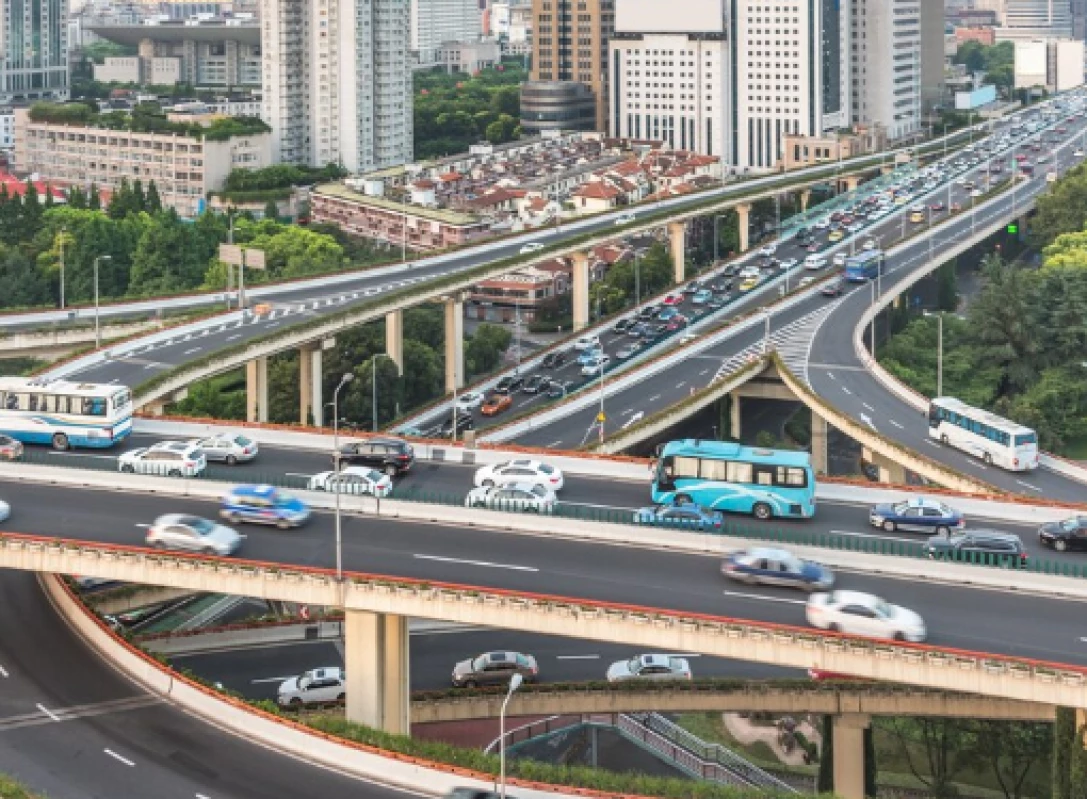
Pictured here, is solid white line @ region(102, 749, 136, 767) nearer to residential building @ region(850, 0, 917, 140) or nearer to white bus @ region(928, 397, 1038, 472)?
white bus @ region(928, 397, 1038, 472)

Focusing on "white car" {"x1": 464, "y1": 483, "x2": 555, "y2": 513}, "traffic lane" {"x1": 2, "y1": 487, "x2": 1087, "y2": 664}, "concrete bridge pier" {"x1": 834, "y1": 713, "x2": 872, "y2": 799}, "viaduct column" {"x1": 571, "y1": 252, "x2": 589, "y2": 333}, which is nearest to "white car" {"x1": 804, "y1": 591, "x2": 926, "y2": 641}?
"traffic lane" {"x1": 2, "y1": 487, "x2": 1087, "y2": 664}

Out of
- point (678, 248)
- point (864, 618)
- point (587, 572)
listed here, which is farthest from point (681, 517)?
point (678, 248)

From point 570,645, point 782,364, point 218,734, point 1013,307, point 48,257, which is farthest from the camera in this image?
point 48,257

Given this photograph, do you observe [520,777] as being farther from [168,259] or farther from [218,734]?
[168,259]

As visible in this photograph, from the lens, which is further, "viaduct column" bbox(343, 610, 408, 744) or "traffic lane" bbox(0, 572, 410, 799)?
"viaduct column" bbox(343, 610, 408, 744)

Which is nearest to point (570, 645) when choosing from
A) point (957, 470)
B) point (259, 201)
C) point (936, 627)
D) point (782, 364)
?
point (936, 627)

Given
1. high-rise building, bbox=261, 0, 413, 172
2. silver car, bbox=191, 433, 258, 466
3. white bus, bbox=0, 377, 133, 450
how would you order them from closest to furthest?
silver car, bbox=191, 433, 258, 466 < white bus, bbox=0, 377, 133, 450 < high-rise building, bbox=261, 0, 413, 172

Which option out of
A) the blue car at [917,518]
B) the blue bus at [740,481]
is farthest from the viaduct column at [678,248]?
the blue car at [917,518]
